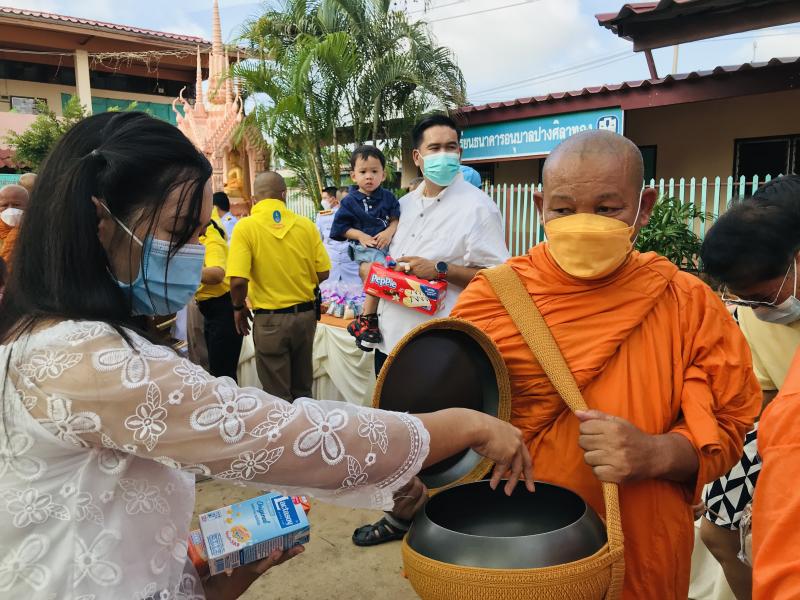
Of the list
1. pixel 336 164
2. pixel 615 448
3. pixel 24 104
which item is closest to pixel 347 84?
pixel 336 164

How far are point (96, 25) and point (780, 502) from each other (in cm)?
2320

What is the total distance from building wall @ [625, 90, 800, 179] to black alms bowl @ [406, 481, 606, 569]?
8575mm

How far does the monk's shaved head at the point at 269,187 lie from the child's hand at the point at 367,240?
1.00 meters

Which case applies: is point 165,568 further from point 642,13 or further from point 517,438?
point 642,13

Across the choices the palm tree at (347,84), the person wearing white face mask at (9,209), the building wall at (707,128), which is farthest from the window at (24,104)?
the building wall at (707,128)

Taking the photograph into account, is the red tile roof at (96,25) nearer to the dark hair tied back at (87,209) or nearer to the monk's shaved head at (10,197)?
the monk's shaved head at (10,197)

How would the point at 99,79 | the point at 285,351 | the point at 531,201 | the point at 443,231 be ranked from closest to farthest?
the point at 443,231, the point at 285,351, the point at 531,201, the point at 99,79

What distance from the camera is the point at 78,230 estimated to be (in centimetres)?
99

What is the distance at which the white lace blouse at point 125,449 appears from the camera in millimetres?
919

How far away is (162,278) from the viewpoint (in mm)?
1154

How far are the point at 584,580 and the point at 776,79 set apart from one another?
292 inches

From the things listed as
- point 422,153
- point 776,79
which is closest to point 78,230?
point 422,153

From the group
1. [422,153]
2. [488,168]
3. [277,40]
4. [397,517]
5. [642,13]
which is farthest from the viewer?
[277,40]

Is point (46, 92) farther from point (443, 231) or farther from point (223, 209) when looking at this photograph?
point (443, 231)
